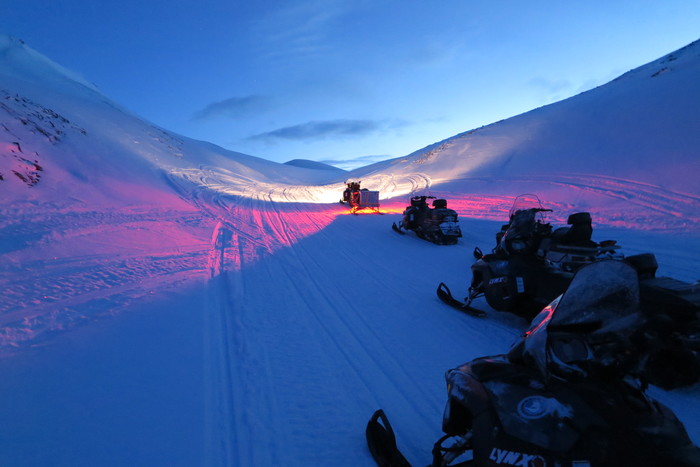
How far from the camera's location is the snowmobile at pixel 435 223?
9586mm

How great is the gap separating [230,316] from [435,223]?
6.66 m

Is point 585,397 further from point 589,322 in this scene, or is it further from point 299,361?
point 299,361

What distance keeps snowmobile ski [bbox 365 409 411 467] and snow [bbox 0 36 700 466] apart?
0.42 ft

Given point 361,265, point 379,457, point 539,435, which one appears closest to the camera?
point 539,435

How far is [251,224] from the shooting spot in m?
12.3

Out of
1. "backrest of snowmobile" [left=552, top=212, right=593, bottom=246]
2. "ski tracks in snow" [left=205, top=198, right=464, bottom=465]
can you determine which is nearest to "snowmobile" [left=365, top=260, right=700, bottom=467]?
"ski tracks in snow" [left=205, top=198, right=464, bottom=465]

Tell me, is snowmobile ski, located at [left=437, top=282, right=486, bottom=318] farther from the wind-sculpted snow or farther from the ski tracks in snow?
the wind-sculpted snow

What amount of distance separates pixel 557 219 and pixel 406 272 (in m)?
7.56

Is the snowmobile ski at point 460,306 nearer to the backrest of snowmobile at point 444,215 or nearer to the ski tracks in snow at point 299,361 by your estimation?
the ski tracks in snow at point 299,361

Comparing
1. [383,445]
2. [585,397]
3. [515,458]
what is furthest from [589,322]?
[383,445]

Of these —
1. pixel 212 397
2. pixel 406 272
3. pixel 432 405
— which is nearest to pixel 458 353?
pixel 432 405

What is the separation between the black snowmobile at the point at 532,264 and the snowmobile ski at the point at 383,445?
9.17 ft

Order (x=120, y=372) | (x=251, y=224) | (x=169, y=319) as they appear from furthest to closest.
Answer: (x=251, y=224), (x=169, y=319), (x=120, y=372)

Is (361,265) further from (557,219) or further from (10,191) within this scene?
(10,191)
